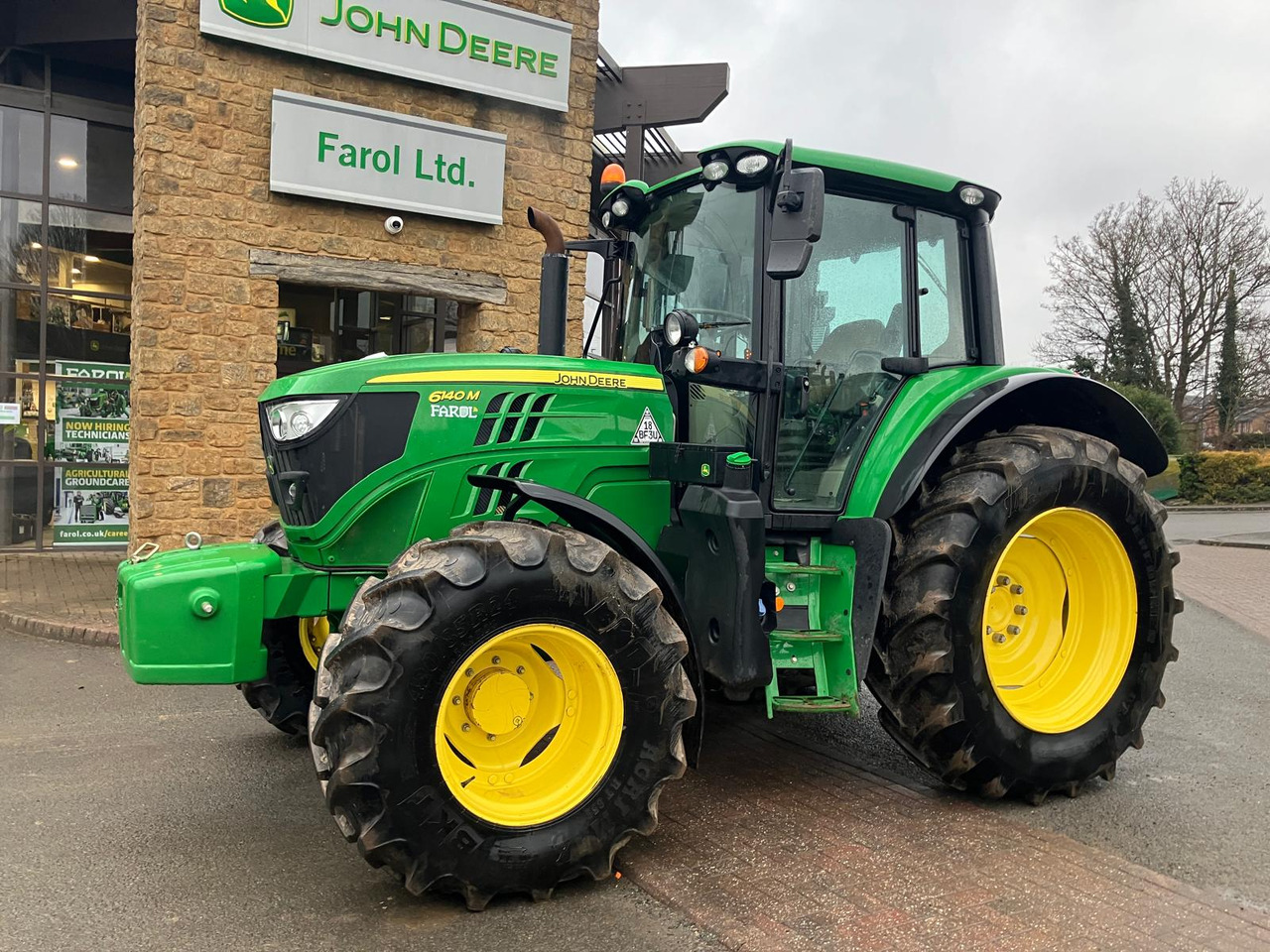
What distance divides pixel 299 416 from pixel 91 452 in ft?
29.6

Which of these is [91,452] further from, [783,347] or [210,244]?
[783,347]

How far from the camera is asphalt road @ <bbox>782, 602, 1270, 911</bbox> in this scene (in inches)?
136

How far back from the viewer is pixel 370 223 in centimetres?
915

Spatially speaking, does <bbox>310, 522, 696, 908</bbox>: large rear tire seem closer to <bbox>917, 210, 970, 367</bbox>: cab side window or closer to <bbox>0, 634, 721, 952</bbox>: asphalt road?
<bbox>0, 634, 721, 952</bbox>: asphalt road

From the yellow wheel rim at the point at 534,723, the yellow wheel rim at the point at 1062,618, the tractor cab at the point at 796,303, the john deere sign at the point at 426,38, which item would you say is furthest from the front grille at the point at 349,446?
the john deere sign at the point at 426,38

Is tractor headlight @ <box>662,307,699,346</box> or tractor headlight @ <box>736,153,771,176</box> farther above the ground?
tractor headlight @ <box>736,153,771,176</box>

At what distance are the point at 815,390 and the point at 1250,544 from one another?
1464 cm

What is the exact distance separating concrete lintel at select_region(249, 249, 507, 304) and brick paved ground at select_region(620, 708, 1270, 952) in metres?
6.53

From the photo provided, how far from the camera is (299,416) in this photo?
349 cm

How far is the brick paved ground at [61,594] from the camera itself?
7.09 meters

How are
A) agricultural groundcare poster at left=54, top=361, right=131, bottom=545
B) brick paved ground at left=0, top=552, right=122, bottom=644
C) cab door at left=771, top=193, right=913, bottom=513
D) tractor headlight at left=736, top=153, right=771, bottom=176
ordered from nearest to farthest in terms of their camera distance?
1. tractor headlight at left=736, top=153, right=771, bottom=176
2. cab door at left=771, top=193, right=913, bottom=513
3. brick paved ground at left=0, top=552, right=122, bottom=644
4. agricultural groundcare poster at left=54, top=361, right=131, bottom=545

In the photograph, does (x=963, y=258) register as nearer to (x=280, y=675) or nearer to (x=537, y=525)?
(x=537, y=525)

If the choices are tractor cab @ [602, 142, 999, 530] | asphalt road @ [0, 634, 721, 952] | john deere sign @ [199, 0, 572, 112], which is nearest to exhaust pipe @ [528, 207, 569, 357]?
tractor cab @ [602, 142, 999, 530]

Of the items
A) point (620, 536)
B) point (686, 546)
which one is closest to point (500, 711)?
point (620, 536)
